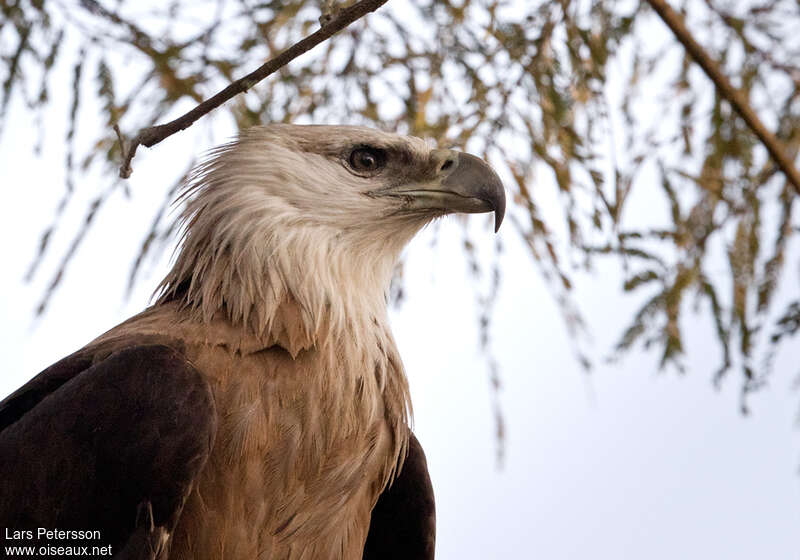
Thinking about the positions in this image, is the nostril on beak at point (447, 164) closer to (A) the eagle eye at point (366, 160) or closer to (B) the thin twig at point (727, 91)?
(A) the eagle eye at point (366, 160)

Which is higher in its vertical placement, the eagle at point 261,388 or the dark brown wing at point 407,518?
the eagle at point 261,388

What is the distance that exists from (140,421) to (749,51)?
257 centimetres

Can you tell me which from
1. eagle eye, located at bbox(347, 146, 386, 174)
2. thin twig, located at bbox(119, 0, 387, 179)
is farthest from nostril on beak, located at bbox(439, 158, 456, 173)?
thin twig, located at bbox(119, 0, 387, 179)

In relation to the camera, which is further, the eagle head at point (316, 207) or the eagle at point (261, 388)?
the eagle head at point (316, 207)

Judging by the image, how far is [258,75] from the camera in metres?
2.51

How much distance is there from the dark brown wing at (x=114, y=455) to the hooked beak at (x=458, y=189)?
3.33 ft

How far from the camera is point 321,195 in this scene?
352 cm

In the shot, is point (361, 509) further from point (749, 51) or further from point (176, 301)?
point (749, 51)

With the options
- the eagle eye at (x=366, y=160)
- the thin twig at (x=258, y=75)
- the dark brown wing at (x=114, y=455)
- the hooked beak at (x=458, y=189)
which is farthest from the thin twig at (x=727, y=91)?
the dark brown wing at (x=114, y=455)

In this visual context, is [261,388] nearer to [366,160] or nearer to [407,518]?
[407,518]

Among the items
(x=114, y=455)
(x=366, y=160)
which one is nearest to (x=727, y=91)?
(x=366, y=160)

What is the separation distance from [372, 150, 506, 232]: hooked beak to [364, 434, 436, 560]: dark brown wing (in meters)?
0.76

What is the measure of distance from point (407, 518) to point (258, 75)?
1643mm

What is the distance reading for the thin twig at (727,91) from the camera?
3412 millimetres
